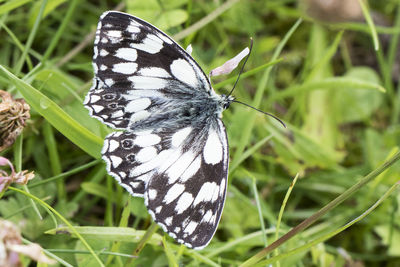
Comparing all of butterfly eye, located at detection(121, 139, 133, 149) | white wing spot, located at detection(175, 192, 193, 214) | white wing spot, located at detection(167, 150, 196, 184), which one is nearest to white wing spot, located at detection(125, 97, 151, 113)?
butterfly eye, located at detection(121, 139, 133, 149)

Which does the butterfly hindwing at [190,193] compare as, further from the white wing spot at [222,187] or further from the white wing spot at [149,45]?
the white wing spot at [149,45]

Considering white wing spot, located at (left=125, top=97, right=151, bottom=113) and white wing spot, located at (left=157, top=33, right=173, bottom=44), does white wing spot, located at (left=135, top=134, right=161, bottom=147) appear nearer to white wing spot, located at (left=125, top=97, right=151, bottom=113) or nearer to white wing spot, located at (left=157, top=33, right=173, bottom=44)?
white wing spot, located at (left=125, top=97, right=151, bottom=113)

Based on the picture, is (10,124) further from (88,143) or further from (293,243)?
(293,243)

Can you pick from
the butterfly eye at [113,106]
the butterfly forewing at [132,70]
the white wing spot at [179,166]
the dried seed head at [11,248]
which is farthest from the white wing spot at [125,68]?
the dried seed head at [11,248]

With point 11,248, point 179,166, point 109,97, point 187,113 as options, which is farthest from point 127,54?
point 11,248

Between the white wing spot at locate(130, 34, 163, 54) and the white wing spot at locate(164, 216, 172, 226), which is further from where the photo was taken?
the white wing spot at locate(130, 34, 163, 54)

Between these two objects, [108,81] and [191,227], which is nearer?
[191,227]

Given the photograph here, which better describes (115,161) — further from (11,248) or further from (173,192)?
(11,248)
